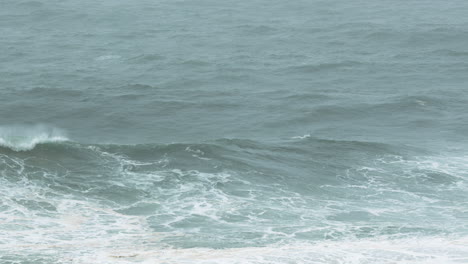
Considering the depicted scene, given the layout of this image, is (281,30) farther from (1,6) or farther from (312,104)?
(1,6)

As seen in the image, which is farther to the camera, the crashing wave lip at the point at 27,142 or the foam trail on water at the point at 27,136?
the foam trail on water at the point at 27,136

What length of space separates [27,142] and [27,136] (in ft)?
5.98

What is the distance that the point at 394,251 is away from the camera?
171 feet

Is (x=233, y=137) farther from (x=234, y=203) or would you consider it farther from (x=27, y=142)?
(x=27, y=142)

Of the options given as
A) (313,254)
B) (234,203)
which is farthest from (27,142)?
(313,254)

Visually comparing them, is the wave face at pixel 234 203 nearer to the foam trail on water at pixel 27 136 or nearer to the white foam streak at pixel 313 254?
the white foam streak at pixel 313 254

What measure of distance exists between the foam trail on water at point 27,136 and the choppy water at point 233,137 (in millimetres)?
210

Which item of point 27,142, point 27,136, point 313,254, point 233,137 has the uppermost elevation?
point 27,136

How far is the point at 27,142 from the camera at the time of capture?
70562 mm

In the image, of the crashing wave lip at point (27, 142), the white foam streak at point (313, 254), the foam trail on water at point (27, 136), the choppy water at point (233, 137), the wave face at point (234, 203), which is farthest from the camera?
the foam trail on water at point (27, 136)

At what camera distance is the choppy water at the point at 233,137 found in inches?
2121

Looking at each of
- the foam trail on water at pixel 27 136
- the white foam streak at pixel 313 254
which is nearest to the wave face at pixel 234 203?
the white foam streak at pixel 313 254

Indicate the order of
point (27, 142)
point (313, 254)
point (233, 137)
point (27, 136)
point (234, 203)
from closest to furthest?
1. point (313, 254)
2. point (234, 203)
3. point (27, 142)
4. point (27, 136)
5. point (233, 137)

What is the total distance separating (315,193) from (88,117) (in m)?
27.8
